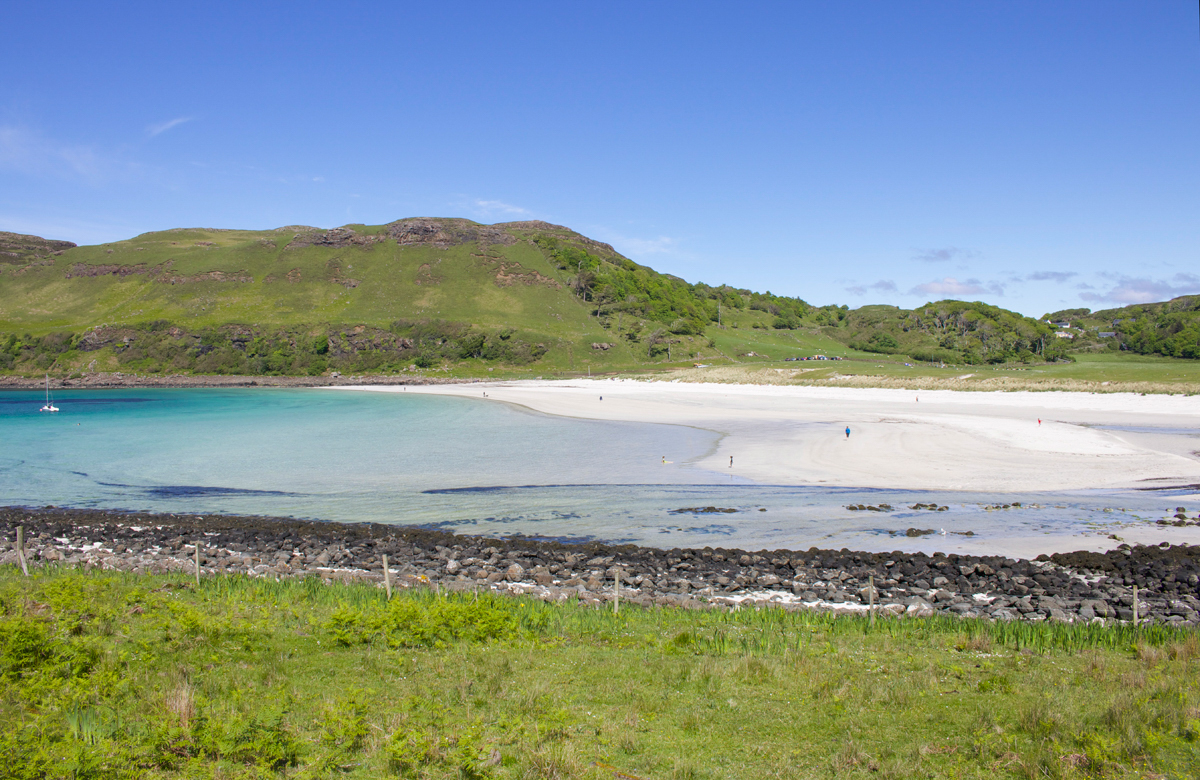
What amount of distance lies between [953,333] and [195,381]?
150 metres

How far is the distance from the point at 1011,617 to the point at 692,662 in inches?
258

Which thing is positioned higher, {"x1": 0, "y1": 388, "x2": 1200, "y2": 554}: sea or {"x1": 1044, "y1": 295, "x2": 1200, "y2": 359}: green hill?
{"x1": 1044, "y1": 295, "x2": 1200, "y2": 359}: green hill

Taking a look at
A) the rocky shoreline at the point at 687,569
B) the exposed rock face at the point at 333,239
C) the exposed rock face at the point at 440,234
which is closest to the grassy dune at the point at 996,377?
the rocky shoreline at the point at 687,569

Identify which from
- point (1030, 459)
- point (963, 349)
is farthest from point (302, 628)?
point (963, 349)

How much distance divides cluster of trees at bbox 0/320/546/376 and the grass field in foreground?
114836 mm

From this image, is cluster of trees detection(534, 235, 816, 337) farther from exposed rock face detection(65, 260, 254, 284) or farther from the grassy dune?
exposed rock face detection(65, 260, 254, 284)

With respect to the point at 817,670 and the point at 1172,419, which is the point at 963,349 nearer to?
the point at 1172,419

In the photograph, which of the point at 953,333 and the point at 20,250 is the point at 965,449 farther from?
the point at 20,250

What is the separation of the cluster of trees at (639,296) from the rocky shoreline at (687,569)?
395ft

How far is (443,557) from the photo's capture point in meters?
16.1

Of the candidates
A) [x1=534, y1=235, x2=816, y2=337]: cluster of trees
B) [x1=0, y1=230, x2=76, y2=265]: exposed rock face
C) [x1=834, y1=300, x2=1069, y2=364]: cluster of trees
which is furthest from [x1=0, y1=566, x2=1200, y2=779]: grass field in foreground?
[x1=0, y1=230, x2=76, y2=265]: exposed rock face

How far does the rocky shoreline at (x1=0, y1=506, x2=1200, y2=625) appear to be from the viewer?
11930 millimetres

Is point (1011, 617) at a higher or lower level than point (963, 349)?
lower

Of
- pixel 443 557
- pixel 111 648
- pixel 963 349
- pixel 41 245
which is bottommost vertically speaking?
pixel 443 557
